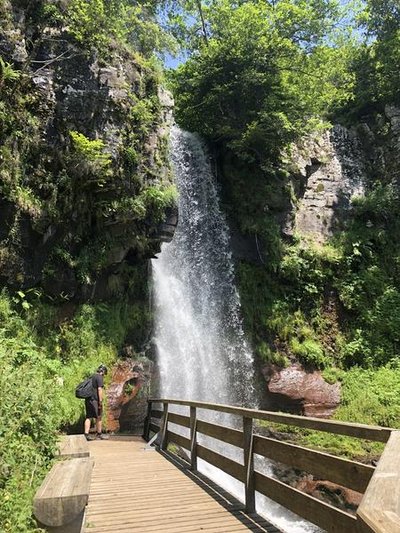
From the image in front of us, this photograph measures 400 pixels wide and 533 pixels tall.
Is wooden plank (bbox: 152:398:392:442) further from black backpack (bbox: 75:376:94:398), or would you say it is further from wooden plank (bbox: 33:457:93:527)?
black backpack (bbox: 75:376:94:398)

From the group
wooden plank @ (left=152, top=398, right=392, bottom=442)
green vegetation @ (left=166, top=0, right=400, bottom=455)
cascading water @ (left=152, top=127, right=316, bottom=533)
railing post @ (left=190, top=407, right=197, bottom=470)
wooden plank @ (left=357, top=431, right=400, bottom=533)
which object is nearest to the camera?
wooden plank @ (left=357, top=431, right=400, bottom=533)

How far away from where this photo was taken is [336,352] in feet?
56.1

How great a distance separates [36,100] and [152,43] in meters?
10.5

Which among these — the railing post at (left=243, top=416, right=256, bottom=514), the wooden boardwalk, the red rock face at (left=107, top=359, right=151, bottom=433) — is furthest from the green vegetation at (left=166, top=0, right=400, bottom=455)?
the railing post at (left=243, top=416, right=256, bottom=514)

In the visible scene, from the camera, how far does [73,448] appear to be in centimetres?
566

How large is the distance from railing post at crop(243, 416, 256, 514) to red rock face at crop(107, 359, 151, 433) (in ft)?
24.8

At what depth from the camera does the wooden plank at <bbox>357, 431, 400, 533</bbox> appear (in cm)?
135

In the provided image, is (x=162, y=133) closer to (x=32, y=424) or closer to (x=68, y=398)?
(x=68, y=398)

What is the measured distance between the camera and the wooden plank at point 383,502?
53.2 inches

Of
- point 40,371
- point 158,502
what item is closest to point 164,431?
point 40,371

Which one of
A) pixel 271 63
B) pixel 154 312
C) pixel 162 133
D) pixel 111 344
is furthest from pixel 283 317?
pixel 271 63

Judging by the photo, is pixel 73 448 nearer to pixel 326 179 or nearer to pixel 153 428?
pixel 153 428

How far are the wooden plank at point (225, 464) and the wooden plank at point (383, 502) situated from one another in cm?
366

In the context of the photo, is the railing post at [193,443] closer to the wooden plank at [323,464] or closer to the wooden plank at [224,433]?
the wooden plank at [224,433]
